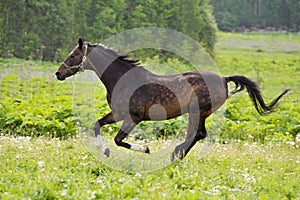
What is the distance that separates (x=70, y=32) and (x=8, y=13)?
4483 mm

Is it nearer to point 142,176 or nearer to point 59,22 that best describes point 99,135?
point 142,176

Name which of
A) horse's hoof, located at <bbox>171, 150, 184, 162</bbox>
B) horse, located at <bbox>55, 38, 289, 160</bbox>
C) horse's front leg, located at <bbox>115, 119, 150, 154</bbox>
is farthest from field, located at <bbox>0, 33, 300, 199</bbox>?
horse, located at <bbox>55, 38, 289, 160</bbox>

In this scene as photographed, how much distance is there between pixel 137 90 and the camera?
28.5 feet

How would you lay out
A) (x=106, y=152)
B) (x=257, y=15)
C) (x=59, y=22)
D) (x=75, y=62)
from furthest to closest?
(x=257, y=15) → (x=59, y=22) → (x=75, y=62) → (x=106, y=152)

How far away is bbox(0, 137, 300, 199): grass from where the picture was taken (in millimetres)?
6383

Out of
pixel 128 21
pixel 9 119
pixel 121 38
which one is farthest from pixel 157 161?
pixel 128 21

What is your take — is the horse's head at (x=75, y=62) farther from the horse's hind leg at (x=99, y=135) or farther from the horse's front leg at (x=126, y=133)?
the horse's front leg at (x=126, y=133)

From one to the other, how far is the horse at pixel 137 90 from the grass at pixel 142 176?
67cm

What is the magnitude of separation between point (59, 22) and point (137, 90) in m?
31.1

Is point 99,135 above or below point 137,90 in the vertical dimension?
below

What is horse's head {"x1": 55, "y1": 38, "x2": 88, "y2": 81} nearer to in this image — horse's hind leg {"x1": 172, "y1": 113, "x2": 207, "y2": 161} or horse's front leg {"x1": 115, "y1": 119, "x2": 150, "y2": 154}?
horse's front leg {"x1": 115, "y1": 119, "x2": 150, "y2": 154}

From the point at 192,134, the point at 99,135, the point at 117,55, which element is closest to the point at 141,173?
the point at 99,135

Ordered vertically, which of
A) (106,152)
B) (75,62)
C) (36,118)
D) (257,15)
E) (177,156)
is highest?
(75,62)

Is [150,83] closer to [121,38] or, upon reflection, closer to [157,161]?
[157,161]
